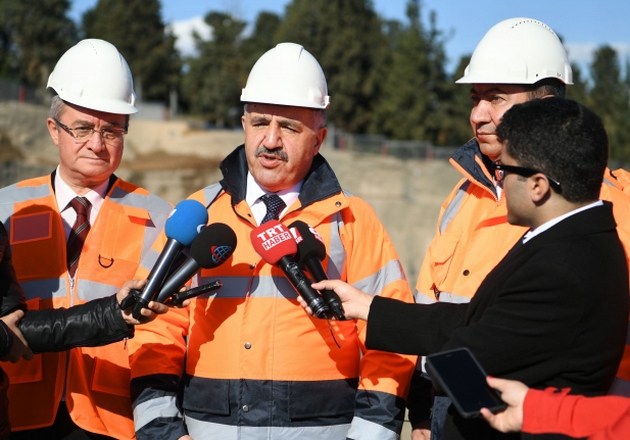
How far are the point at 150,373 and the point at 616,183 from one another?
256cm

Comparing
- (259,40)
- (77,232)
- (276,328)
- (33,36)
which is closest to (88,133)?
(77,232)

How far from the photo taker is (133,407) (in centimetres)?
387

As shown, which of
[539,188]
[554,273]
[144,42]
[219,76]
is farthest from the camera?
[144,42]

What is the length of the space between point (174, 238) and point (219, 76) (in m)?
53.5

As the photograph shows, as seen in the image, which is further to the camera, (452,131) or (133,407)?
(452,131)

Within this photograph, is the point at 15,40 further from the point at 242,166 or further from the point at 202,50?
the point at 242,166

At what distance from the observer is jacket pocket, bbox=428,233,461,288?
4.05 m

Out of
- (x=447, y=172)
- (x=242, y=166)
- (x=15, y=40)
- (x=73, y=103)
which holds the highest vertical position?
(x=15, y=40)

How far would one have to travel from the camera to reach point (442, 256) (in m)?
4.08

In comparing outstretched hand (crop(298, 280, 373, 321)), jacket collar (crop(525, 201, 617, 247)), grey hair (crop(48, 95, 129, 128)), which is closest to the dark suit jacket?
jacket collar (crop(525, 201, 617, 247))

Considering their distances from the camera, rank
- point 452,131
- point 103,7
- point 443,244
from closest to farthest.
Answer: point 443,244, point 452,131, point 103,7

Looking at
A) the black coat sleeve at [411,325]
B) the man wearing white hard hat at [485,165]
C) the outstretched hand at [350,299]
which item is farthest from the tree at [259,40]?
the black coat sleeve at [411,325]

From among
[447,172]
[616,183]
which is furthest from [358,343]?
[447,172]

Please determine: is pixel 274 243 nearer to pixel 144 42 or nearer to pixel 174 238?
pixel 174 238
